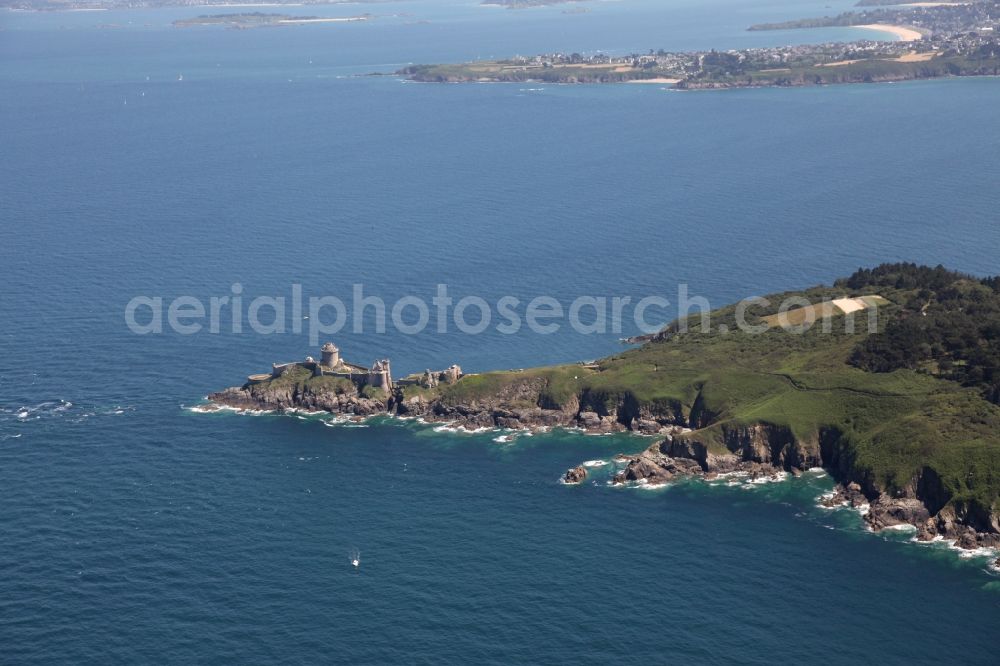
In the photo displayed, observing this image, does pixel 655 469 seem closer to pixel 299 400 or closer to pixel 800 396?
pixel 800 396

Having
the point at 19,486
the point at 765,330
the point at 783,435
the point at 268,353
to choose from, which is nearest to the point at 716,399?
the point at 783,435

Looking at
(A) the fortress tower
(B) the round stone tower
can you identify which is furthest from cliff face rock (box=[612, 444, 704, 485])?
(B) the round stone tower

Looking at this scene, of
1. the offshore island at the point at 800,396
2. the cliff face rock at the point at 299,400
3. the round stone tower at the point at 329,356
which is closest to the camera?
the offshore island at the point at 800,396

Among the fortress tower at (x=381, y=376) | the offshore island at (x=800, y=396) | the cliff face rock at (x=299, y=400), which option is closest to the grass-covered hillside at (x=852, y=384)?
the offshore island at (x=800, y=396)

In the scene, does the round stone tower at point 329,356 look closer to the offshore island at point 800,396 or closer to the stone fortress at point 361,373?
the stone fortress at point 361,373

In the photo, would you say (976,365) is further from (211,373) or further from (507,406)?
(211,373)

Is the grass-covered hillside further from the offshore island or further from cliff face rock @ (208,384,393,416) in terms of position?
cliff face rock @ (208,384,393,416)
